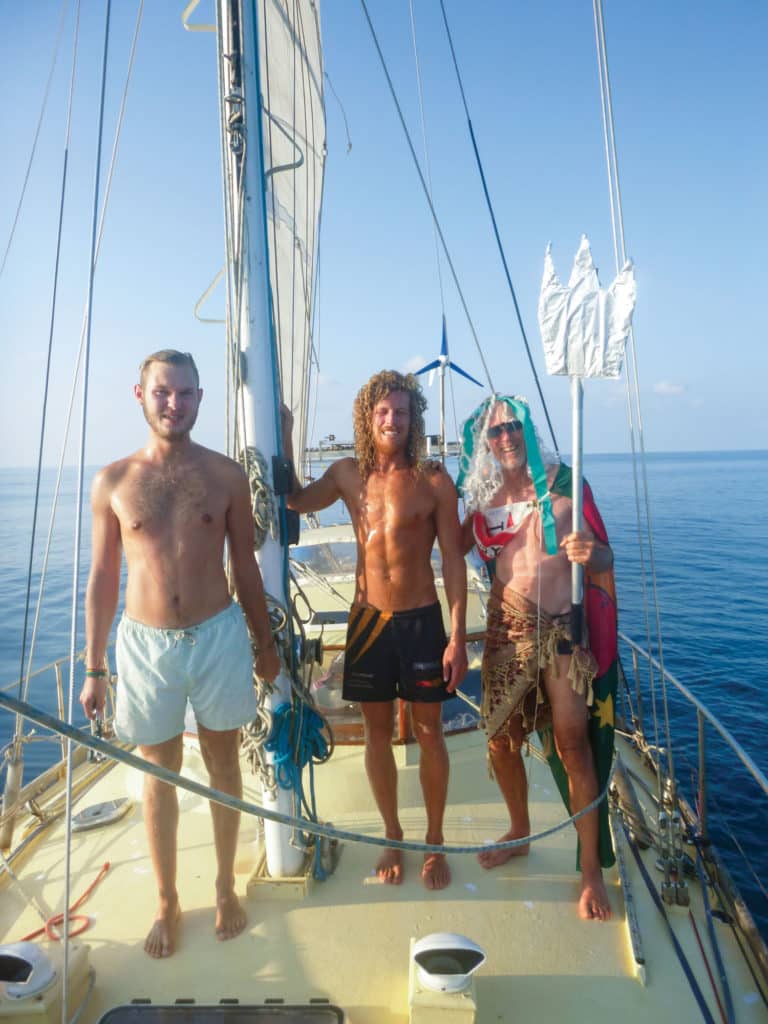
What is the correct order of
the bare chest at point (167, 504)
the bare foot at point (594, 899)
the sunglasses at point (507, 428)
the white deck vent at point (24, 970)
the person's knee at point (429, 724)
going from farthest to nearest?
1. the person's knee at point (429, 724)
2. the sunglasses at point (507, 428)
3. the bare foot at point (594, 899)
4. the bare chest at point (167, 504)
5. the white deck vent at point (24, 970)

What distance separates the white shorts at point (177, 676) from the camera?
227cm

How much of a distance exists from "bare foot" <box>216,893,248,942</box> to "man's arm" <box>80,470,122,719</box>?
0.93 meters

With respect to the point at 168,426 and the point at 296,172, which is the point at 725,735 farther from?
the point at 296,172

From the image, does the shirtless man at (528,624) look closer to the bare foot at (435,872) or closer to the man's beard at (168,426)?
the bare foot at (435,872)

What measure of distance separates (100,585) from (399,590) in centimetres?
120

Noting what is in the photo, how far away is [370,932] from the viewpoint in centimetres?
248

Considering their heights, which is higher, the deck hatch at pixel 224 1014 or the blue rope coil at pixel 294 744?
the blue rope coil at pixel 294 744

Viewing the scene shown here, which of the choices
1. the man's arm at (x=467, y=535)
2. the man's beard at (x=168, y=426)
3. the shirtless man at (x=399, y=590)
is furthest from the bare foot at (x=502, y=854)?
the man's beard at (x=168, y=426)

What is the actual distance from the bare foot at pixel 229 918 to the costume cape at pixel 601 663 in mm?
1514

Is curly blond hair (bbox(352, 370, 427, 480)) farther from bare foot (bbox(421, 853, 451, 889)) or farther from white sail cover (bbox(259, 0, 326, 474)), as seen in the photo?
bare foot (bbox(421, 853, 451, 889))

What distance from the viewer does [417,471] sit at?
2764 mm

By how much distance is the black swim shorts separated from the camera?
8.96ft

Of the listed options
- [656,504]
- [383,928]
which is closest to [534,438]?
[383,928]

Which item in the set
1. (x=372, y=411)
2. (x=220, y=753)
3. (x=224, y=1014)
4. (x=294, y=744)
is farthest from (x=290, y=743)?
(x=372, y=411)
